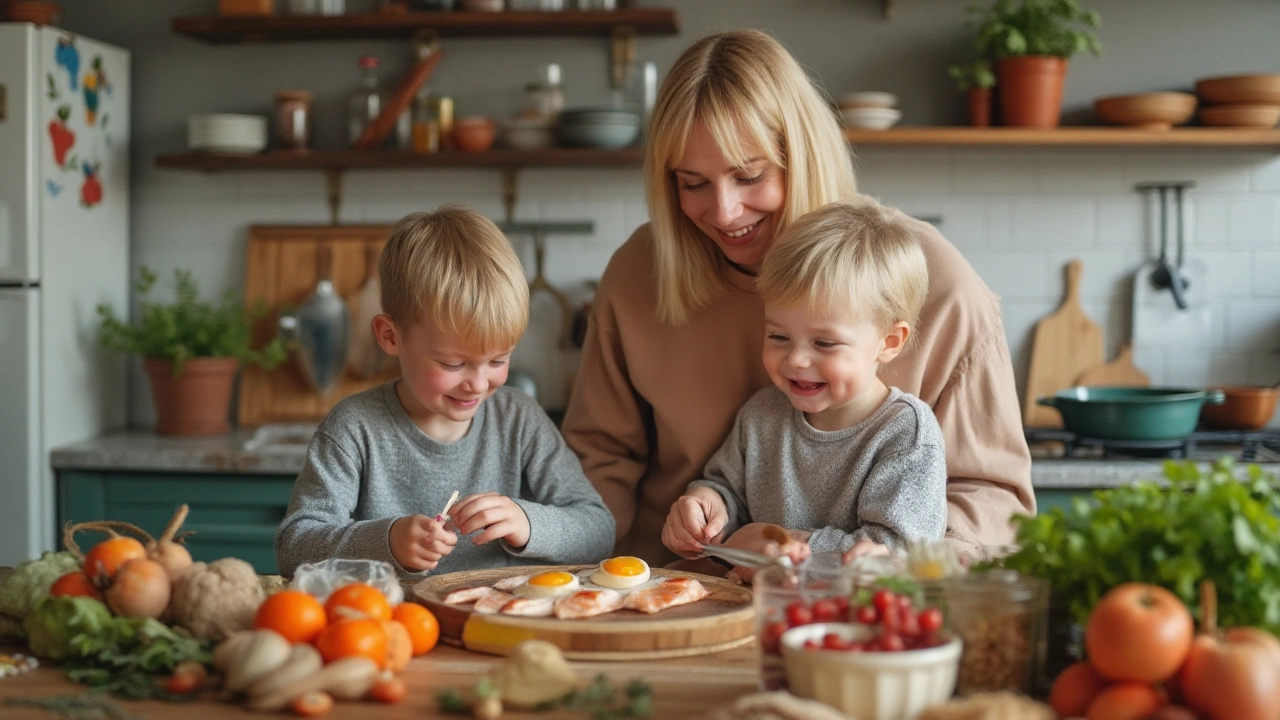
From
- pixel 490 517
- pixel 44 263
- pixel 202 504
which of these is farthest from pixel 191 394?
pixel 490 517

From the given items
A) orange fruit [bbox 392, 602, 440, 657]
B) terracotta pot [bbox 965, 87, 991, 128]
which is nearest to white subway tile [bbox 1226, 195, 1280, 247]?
terracotta pot [bbox 965, 87, 991, 128]

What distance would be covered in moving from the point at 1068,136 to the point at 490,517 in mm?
2520

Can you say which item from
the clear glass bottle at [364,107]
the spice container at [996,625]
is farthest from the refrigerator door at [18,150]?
the spice container at [996,625]

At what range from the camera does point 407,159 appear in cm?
381

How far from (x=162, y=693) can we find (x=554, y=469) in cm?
86

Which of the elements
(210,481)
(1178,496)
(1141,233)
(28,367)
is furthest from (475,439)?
(1141,233)

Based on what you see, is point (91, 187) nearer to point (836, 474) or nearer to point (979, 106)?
point (979, 106)

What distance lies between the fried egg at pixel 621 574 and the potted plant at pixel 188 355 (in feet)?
8.14

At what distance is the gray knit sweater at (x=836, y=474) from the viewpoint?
5.65 ft

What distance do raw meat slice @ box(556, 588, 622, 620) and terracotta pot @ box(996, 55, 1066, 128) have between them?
2.62 metres

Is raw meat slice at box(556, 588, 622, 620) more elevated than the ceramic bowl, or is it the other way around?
the ceramic bowl

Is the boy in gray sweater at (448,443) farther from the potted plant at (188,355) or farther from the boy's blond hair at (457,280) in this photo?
the potted plant at (188,355)

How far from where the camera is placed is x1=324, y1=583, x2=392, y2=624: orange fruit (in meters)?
1.29

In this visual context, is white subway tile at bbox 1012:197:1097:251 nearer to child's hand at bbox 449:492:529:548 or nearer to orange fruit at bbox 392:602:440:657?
child's hand at bbox 449:492:529:548
